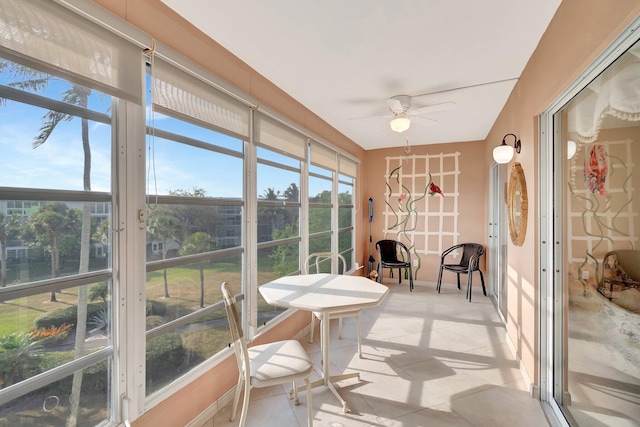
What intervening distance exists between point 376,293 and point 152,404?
149 cm

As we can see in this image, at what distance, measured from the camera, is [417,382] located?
2.32 meters

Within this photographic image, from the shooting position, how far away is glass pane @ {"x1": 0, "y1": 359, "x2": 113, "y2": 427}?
1.11 metres

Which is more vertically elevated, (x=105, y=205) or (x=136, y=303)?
(x=105, y=205)

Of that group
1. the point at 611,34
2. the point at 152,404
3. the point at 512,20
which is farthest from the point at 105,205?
the point at 512,20

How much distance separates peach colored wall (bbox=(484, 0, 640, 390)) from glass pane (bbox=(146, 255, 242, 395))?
2279 mm

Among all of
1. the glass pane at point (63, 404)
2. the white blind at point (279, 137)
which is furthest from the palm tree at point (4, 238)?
the white blind at point (279, 137)

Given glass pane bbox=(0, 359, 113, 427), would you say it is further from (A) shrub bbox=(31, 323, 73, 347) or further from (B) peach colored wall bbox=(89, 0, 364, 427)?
(B) peach colored wall bbox=(89, 0, 364, 427)

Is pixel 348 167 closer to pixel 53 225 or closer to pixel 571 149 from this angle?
pixel 571 149

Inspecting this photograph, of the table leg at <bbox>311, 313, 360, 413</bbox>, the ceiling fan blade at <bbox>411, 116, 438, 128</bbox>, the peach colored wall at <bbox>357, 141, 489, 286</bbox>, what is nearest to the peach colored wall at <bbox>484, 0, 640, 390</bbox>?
the ceiling fan blade at <bbox>411, 116, 438, 128</bbox>

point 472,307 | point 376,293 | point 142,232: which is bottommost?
point 472,307

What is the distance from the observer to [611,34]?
1.14m

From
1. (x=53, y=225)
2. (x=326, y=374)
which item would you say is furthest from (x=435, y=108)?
(x=53, y=225)

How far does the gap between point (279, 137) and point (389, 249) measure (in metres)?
3.45

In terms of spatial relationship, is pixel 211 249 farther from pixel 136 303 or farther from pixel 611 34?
pixel 611 34
